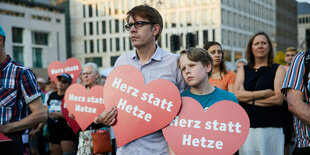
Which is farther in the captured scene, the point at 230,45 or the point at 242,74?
the point at 230,45

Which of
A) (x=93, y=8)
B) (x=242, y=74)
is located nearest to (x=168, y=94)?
(x=242, y=74)

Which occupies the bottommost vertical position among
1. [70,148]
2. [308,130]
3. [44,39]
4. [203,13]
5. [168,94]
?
[70,148]

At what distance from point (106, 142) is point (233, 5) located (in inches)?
2151

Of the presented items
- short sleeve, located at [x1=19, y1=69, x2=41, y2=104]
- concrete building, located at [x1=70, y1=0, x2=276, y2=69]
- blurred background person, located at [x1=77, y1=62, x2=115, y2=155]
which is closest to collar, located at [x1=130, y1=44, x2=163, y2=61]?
short sleeve, located at [x1=19, y1=69, x2=41, y2=104]

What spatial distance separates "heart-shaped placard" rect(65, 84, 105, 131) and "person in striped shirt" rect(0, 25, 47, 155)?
2.59m

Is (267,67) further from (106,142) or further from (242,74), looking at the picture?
(106,142)

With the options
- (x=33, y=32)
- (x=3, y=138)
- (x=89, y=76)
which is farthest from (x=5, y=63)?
(x=33, y=32)

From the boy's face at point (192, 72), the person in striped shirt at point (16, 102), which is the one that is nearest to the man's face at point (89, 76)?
the person in striped shirt at point (16, 102)

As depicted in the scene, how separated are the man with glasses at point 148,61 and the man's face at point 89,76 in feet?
10.6

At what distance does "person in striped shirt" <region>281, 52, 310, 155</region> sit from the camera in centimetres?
300

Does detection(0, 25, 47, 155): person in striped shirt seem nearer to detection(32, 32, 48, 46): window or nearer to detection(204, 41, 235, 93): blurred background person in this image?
detection(204, 41, 235, 93): blurred background person

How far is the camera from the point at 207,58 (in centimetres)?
325

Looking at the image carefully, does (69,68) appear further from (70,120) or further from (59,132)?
(70,120)

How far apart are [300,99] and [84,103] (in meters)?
3.80
